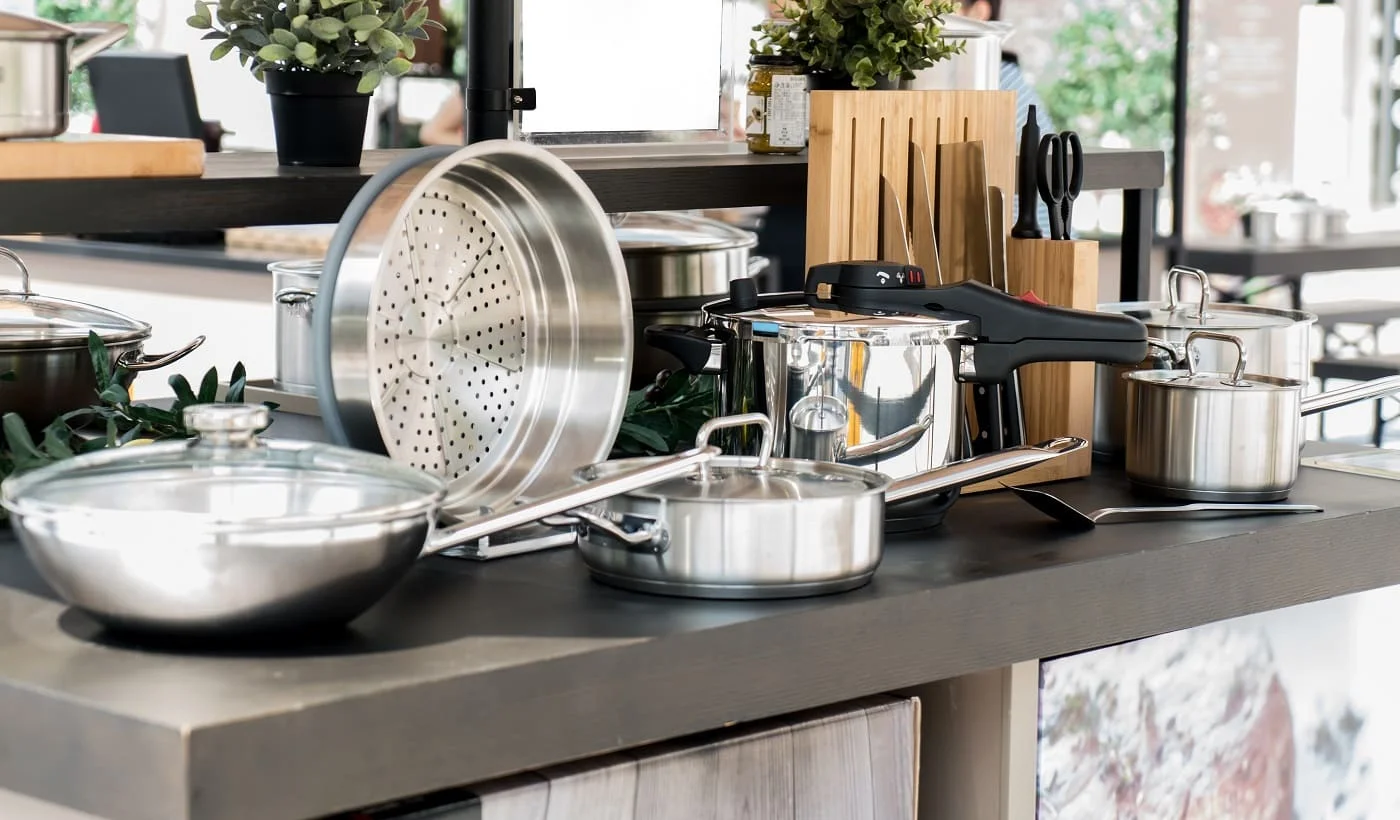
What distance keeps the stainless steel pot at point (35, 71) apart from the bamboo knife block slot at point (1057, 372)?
88 centimetres

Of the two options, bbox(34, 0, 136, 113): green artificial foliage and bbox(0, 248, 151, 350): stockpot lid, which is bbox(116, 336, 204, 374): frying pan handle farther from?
bbox(34, 0, 136, 113): green artificial foliage

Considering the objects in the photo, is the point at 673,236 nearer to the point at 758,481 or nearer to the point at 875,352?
the point at 875,352

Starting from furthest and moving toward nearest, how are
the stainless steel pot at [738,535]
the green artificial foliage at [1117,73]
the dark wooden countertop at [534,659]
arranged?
the green artificial foliage at [1117,73] → the stainless steel pot at [738,535] → the dark wooden countertop at [534,659]

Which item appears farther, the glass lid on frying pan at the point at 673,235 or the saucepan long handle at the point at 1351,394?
the glass lid on frying pan at the point at 673,235

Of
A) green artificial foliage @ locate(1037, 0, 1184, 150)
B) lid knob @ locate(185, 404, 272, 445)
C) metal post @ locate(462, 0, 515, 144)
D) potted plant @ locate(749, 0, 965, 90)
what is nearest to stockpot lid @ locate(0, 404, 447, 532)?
lid knob @ locate(185, 404, 272, 445)

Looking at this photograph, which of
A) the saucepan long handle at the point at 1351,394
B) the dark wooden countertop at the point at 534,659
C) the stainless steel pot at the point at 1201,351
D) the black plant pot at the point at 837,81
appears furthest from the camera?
the black plant pot at the point at 837,81

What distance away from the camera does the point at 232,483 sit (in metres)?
1.15

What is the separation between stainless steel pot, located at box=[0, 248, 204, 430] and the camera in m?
1.59

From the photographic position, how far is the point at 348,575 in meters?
1.12

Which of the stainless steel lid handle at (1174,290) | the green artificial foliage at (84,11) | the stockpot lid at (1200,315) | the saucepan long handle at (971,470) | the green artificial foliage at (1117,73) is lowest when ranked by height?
the saucepan long handle at (971,470)

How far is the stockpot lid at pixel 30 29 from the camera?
55.3 inches

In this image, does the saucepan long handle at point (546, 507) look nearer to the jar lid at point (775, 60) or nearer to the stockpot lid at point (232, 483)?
the stockpot lid at point (232, 483)

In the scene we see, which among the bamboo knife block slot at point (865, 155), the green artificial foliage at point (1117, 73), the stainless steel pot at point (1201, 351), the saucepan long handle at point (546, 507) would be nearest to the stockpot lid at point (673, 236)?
the bamboo knife block slot at point (865, 155)

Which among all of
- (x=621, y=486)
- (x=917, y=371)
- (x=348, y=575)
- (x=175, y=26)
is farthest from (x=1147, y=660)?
(x=175, y=26)
